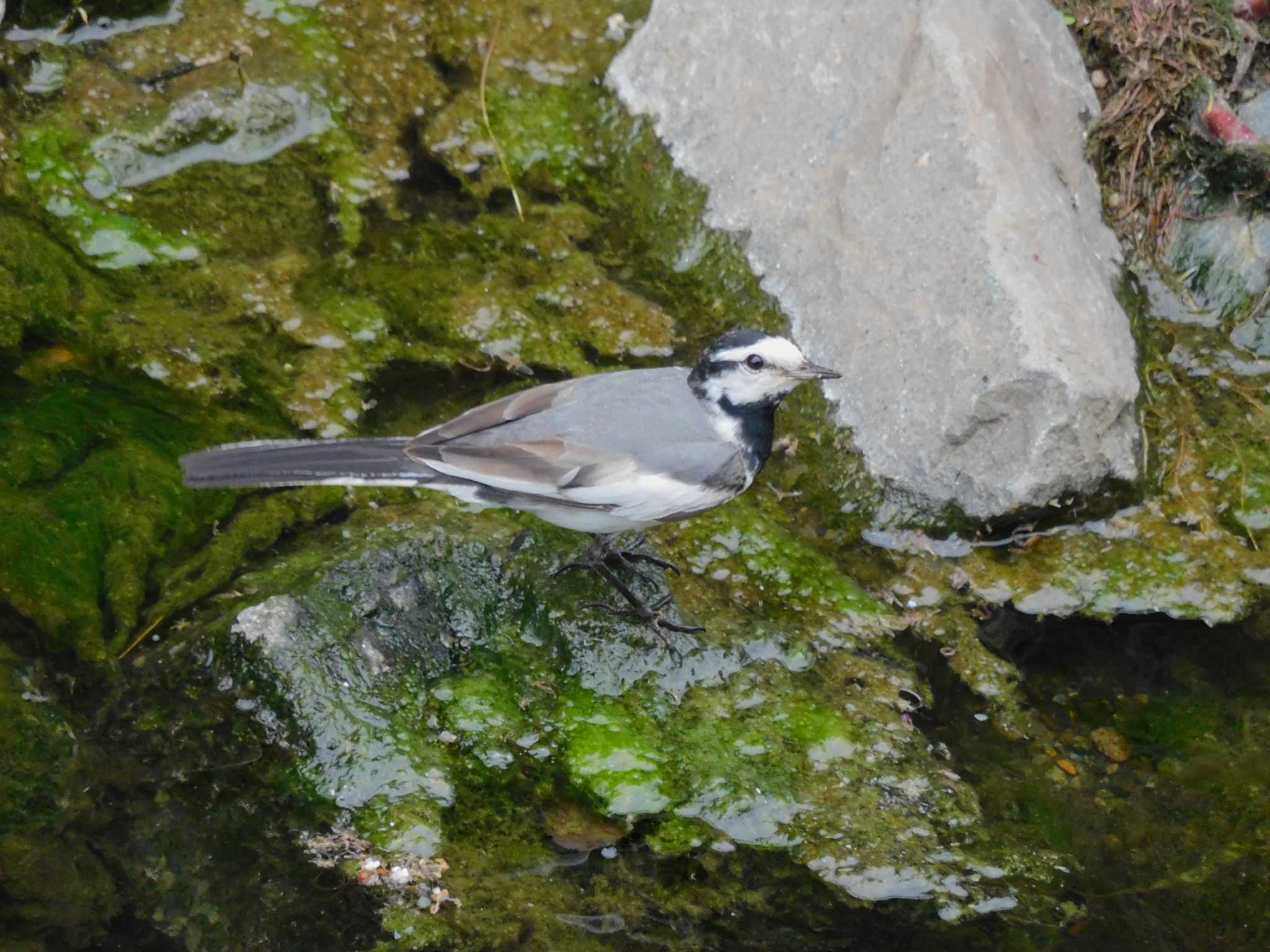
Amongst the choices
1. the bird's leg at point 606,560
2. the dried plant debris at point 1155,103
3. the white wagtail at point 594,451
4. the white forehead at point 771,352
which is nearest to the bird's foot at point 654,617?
the bird's leg at point 606,560

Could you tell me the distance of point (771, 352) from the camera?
12.4 feet

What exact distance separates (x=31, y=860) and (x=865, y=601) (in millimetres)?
2679

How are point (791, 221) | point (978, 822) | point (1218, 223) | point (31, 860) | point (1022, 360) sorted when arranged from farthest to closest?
point (1218, 223) → point (791, 221) → point (1022, 360) → point (978, 822) → point (31, 860)

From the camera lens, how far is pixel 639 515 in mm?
3699

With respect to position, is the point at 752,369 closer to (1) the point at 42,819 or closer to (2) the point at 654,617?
(2) the point at 654,617

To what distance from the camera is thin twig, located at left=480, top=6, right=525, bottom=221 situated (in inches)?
210

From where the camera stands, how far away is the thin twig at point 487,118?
5324 millimetres

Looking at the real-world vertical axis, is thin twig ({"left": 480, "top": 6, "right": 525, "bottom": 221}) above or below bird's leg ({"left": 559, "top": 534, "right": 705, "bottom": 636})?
above

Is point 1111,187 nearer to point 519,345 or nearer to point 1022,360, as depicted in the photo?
point 1022,360

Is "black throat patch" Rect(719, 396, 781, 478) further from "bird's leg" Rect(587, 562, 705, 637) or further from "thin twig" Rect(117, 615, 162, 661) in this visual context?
"thin twig" Rect(117, 615, 162, 661)

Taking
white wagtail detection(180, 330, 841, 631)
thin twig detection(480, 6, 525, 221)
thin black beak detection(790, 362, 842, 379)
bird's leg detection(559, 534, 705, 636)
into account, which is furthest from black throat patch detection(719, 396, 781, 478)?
thin twig detection(480, 6, 525, 221)

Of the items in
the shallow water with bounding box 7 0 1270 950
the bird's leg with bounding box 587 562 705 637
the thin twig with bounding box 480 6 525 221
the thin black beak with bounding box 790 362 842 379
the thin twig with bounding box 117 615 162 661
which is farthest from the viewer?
the thin twig with bounding box 480 6 525 221

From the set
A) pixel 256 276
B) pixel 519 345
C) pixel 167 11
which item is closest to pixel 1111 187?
pixel 519 345

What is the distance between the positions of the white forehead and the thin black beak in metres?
0.02
